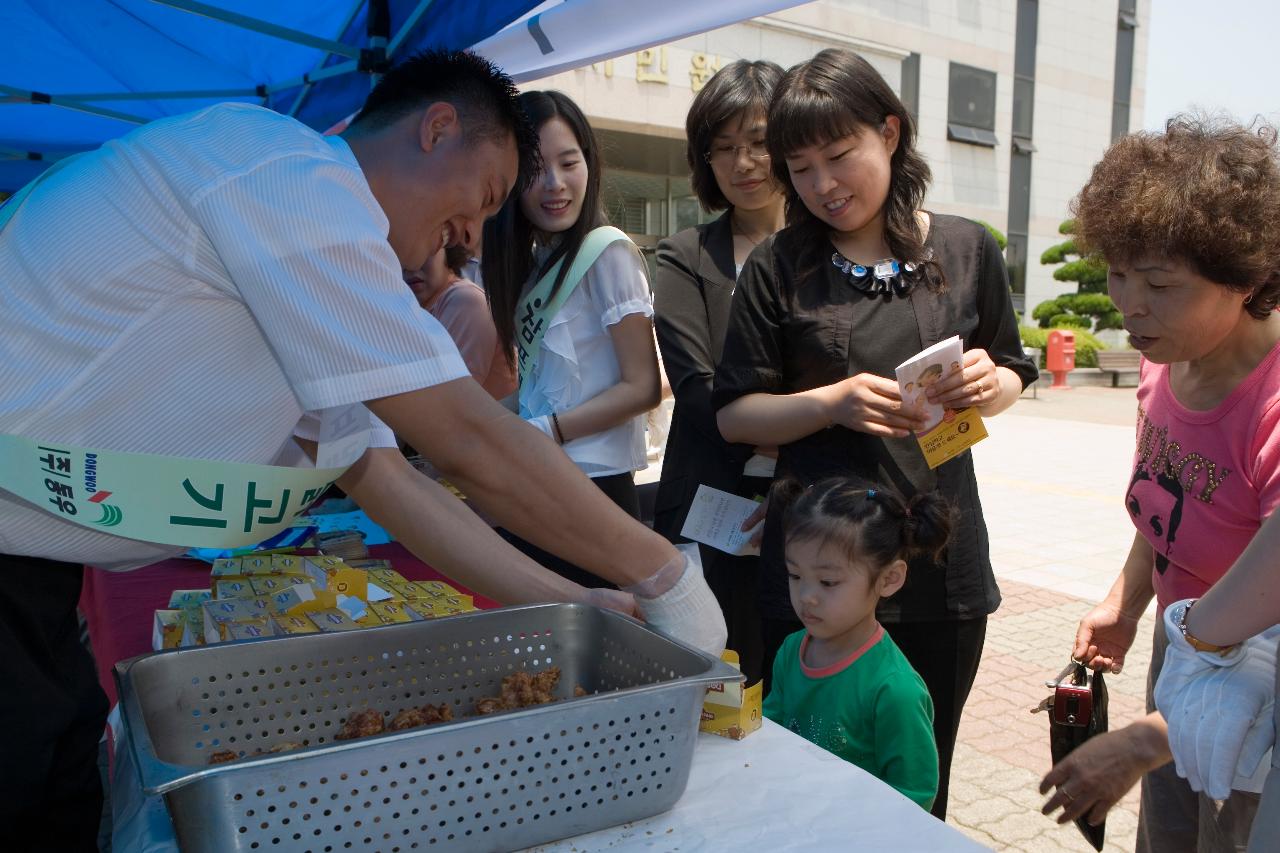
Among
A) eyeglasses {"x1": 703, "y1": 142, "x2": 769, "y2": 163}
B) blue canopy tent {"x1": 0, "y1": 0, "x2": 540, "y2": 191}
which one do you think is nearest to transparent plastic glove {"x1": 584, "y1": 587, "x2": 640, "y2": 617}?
eyeglasses {"x1": 703, "y1": 142, "x2": 769, "y2": 163}

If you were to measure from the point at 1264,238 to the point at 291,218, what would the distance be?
4.52ft

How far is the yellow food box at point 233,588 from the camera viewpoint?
186cm

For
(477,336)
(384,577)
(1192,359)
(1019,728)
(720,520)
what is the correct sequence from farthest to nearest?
(1019,728) < (477,336) < (720,520) < (384,577) < (1192,359)

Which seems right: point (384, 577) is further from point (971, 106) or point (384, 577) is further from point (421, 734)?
point (971, 106)

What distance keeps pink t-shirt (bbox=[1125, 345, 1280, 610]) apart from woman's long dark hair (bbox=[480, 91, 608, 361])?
143cm

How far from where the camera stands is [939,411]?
184 cm

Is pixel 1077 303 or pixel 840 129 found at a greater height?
pixel 840 129

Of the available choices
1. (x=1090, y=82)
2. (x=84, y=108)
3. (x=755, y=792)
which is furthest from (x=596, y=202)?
(x=1090, y=82)

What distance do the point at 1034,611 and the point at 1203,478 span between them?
11.8 feet

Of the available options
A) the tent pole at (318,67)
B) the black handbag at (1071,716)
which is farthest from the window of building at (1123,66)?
the black handbag at (1071,716)

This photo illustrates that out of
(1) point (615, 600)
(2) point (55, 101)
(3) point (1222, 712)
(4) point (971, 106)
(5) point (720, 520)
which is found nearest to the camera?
(3) point (1222, 712)

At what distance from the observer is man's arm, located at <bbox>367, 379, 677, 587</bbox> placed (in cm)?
117

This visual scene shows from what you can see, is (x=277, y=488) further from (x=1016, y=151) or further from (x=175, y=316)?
(x=1016, y=151)

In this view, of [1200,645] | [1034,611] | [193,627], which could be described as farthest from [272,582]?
[1034,611]
